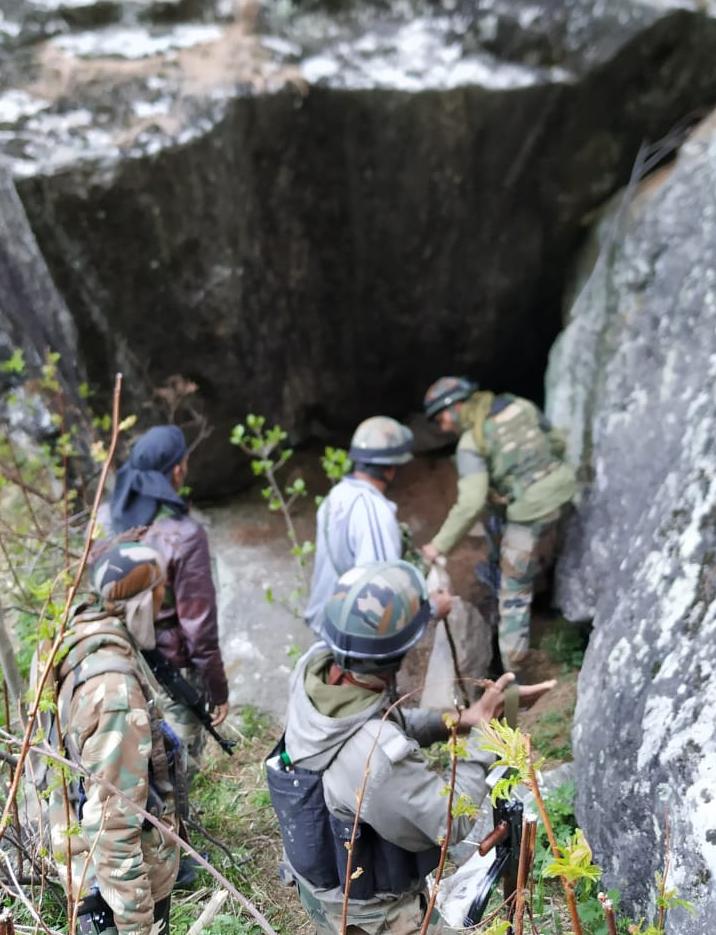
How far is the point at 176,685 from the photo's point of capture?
327 centimetres

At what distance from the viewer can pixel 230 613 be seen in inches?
213

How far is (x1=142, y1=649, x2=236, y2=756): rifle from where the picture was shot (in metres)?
3.19

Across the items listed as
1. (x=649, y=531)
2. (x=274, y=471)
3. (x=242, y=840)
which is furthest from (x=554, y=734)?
(x=274, y=471)

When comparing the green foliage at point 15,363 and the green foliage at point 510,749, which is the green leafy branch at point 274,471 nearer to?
the green foliage at point 15,363

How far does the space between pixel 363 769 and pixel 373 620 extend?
15.5 inches

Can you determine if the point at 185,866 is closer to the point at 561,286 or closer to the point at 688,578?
the point at 688,578

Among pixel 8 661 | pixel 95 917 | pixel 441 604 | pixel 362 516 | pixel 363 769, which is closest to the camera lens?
pixel 363 769

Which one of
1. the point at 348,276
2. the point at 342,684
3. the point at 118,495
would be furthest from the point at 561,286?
the point at 342,684

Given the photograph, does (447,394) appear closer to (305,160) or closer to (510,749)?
(305,160)

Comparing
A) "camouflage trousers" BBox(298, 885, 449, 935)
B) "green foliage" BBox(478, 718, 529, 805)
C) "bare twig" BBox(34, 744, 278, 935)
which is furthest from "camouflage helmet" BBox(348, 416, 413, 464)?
"green foliage" BBox(478, 718, 529, 805)

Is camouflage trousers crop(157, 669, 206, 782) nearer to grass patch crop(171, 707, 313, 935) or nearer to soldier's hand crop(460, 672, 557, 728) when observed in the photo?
grass patch crop(171, 707, 313, 935)

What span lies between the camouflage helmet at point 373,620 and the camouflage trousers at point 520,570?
2766mm

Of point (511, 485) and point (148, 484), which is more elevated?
point (148, 484)

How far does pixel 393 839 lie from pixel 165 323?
4.34 metres
